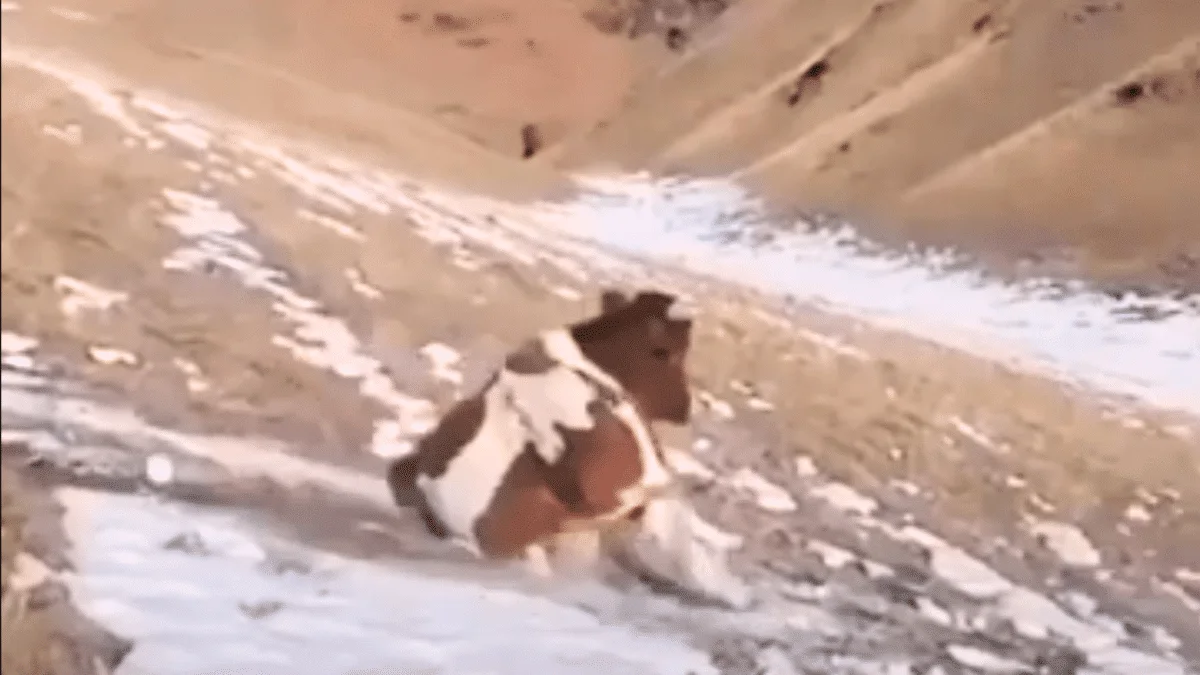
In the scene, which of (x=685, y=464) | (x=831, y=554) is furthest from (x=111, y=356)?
(x=831, y=554)

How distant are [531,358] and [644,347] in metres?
0.07

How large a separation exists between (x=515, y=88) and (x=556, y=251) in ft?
0.36

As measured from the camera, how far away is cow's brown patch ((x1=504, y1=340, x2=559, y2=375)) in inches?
40.8

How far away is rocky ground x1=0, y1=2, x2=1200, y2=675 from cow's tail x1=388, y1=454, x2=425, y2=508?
0.01m

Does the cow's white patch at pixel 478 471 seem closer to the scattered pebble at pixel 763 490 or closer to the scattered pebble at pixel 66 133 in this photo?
the scattered pebble at pixel 763 490

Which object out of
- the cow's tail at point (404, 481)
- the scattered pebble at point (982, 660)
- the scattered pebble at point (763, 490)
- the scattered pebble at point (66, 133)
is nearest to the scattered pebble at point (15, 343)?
the scattered pebble at point (66, 133)

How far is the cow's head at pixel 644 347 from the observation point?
105 centimetres

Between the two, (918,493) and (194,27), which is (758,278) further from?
(194,27)

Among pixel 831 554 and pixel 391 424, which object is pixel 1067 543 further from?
pixel 391 424

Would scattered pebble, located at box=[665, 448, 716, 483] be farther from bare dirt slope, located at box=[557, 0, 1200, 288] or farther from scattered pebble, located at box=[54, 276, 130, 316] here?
scattered pebble, located at box=[54, 276, 130, 316]

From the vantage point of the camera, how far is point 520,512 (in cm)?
104

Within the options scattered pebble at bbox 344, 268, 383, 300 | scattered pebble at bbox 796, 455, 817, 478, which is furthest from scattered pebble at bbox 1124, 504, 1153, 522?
scattered pebble at bbox 344, 268, 383, 300

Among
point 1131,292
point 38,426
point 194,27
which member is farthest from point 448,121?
point 1131,292

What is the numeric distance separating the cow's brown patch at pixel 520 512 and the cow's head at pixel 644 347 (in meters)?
0.08
